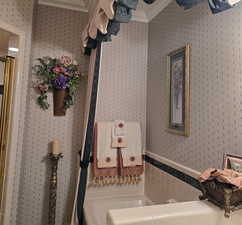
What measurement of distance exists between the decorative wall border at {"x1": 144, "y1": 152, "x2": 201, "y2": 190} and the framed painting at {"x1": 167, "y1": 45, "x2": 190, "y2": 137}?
293mm

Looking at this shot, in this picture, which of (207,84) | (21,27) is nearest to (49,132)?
(21,27)

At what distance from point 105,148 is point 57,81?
2.79 feet

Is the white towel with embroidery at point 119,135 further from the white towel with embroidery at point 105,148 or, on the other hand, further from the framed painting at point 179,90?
the framed painting at point 179,90

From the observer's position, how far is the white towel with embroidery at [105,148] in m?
2.06

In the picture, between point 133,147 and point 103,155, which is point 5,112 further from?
point 133,147

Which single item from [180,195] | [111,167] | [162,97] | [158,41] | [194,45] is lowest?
[180,195]

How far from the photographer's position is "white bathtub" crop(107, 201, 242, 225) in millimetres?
784

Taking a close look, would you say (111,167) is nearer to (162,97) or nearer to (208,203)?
(162,97)

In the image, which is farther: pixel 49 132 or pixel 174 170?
pixel 49 132

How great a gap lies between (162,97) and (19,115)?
1.36 meters

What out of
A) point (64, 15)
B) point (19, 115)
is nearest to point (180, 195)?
point (19, 115)

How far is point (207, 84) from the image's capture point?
1454mm

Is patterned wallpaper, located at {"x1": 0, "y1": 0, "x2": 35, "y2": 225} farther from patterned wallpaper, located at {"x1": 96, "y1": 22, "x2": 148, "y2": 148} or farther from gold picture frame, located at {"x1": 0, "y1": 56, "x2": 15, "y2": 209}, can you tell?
patterned wallpaper, located at {"x1": 96, "y1": 22, "x2": 148, "y2": 148}

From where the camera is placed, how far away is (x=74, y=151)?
218 centimetres
